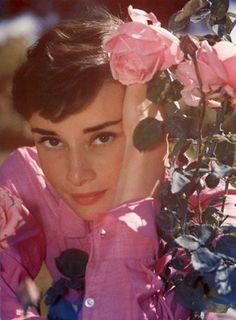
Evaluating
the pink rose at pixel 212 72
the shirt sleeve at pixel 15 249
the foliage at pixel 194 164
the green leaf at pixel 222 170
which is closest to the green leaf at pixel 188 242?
the foliage at pixel 194 164

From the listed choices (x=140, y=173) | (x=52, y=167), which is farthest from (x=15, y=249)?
(x=140, y=173)

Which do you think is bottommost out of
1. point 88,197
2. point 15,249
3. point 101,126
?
point 15,249

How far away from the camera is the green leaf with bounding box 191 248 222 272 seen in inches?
40.4

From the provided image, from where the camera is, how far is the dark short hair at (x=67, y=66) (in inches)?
47.5

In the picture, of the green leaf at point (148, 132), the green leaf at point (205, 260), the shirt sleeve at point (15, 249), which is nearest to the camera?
the green leaf at point (205, 260)

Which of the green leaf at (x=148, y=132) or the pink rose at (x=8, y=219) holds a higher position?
the green leaf at (x=148, y=132)

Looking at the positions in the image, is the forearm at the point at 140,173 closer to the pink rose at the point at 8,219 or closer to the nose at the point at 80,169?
the nose at the point at 80,169

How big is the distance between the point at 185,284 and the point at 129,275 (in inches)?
3.5

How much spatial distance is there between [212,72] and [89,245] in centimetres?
42

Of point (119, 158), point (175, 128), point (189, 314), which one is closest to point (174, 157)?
point (175, 128)

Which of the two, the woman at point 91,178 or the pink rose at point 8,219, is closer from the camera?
the woman at point 91,178

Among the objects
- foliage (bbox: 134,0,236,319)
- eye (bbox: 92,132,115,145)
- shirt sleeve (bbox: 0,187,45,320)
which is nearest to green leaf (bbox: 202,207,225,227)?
foliage (bbox: 134,0,236,319)

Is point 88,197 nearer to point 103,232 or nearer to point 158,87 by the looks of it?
point 103,232

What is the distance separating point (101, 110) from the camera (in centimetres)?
121
